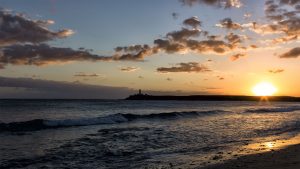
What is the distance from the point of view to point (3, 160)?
1538 cm

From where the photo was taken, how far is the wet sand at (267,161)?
1322cm

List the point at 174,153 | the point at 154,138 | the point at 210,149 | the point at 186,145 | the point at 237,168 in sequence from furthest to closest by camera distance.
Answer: the point at 154,138 < the point at 186,145 < the point at 210,149 < the point at 174,153 < the point at 237,168

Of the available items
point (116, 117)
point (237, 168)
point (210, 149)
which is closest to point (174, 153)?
point (210, 149)

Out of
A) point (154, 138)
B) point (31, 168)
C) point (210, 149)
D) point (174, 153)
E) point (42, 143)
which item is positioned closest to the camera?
point (31, 168)

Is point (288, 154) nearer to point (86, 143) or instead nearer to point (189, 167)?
point (189, 167)

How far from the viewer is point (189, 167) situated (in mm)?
13578

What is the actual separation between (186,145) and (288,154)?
5490 mm

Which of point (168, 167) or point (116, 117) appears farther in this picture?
point (116, 117)

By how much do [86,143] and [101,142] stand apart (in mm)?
855

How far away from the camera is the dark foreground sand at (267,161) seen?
1320 centimetres

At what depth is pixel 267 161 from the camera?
14.3 metres

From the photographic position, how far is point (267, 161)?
47.0 ft

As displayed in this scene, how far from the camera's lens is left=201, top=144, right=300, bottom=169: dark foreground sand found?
13.2m

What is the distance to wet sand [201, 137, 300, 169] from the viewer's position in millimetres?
13219
